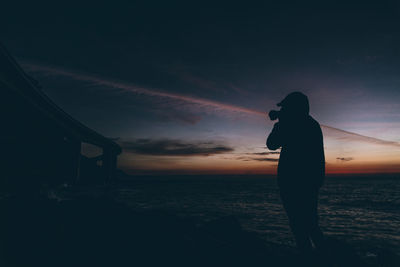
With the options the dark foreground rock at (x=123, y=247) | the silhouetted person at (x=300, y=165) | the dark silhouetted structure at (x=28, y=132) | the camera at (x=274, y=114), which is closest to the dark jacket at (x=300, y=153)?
the silhouetted person at (x=300, y=165)

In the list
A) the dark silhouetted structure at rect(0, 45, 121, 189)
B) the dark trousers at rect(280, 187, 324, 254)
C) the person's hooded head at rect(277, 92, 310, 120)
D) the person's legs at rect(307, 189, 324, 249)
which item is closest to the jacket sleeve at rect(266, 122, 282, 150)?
the person's hooded head at rect(277, 92, 310, 120)

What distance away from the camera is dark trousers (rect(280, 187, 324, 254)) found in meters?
3.02

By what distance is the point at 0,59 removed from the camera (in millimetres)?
7473

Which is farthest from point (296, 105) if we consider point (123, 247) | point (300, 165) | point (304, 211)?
point (123, 247)

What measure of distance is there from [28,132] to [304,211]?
1539 cm

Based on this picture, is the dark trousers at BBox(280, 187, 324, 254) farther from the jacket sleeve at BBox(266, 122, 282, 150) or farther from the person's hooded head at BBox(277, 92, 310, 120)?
the person's hooded head at BBox(277, 92, 310, 120)

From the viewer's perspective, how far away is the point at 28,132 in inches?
526

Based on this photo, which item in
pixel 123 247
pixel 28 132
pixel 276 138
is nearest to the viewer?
pixel 276 138

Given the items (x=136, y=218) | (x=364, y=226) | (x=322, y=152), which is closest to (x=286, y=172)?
(x=322, y=152)

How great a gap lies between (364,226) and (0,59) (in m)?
18.8

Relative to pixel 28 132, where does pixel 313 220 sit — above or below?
below

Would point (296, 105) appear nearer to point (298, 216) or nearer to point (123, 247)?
point (298, 216)

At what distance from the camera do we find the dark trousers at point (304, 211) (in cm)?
302

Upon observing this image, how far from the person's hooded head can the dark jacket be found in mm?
91
